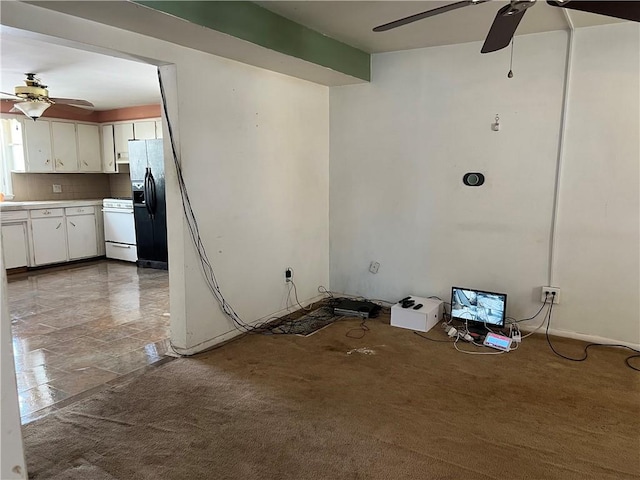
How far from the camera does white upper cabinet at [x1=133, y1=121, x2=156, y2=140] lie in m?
6.87

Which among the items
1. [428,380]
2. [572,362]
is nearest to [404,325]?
[428,380]

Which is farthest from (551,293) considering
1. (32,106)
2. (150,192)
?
(32,106)

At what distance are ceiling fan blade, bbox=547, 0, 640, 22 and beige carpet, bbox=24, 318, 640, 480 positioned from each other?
210 centimetres

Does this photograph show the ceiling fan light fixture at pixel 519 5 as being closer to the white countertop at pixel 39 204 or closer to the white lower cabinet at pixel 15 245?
the white countertop at pixel 39 204

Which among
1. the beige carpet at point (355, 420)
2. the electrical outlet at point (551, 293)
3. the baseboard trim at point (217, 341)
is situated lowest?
the beige carpet at point (355, 420)

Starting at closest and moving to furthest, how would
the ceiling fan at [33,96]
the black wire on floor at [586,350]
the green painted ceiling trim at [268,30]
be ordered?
the green painted ceiling trim at [268,30] < the black wire on floor at [586,350] < the ceiling fan at [33,96]

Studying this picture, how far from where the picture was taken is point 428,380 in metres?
2.97

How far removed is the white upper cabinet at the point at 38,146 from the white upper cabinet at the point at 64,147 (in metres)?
0.09

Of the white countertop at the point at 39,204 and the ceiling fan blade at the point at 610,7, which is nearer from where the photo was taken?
the ceiling fan blade at the point at 610,7

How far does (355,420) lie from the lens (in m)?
2.50

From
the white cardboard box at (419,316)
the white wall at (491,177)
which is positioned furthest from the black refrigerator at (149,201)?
the white cardboard box at (419,316)

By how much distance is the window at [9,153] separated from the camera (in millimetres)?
6603

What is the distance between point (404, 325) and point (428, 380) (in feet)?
3.29

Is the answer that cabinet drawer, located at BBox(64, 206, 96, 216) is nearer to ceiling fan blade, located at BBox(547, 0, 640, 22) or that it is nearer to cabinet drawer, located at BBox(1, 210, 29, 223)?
cabinet drawer, located at BBox(1, 210, 29, 223)
